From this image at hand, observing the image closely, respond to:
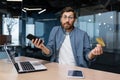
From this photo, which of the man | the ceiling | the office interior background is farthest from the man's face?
the ceiling

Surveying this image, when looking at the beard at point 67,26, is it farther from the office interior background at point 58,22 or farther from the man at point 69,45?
the office interior background at point 58,22

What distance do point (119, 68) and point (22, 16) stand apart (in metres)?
2.87

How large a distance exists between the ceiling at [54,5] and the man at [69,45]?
3.27 m

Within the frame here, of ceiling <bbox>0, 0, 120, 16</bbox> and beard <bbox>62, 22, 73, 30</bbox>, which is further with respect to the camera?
ceiling <bbox>0, 0, 120, 16</bbox>

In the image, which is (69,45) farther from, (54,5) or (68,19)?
(54,5)

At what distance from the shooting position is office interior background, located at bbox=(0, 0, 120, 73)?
17.5 feet

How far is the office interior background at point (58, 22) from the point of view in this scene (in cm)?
532

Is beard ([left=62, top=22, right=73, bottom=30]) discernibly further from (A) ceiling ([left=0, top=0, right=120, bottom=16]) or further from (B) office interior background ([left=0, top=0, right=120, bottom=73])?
(A) ceiling ([left=0, top=0, right=120, bottom=16])

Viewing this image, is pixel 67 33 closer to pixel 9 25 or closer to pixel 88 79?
pixel 88 79

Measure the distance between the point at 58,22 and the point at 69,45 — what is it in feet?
11.9

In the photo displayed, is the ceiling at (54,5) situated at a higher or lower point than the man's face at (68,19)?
higher

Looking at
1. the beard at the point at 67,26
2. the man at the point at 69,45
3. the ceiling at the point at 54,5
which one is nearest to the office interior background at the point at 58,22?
the ceiling at the point at 54,5

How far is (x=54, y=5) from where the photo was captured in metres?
6.07

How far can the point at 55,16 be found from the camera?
5.99 metres
